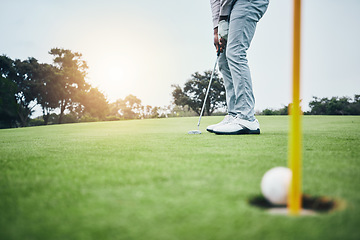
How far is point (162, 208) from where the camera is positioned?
86 cm

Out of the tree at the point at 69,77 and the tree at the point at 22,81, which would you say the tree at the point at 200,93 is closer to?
the tree at the point at 69,77

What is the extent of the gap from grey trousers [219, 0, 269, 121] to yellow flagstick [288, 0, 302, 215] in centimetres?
293

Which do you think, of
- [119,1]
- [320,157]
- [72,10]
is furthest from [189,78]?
[320,157]

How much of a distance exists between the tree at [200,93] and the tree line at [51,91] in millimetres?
9565

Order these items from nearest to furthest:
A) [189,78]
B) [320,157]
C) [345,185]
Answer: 1. [345,185]
2. [320,157]
3. [189,78]

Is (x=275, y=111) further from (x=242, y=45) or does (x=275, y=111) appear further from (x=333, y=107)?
(x=242, y=45)

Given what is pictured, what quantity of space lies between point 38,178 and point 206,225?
3.52 ft

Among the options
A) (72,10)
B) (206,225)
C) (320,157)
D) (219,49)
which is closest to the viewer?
(206,225)

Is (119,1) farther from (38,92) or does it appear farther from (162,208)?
(162,208)

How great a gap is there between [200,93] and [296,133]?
39231 millimetres

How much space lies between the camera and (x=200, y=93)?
39688mm

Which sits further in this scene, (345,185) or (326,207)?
(345,185)

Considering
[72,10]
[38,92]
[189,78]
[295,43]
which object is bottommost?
[295,43]

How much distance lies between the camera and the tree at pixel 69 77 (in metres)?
32.5
